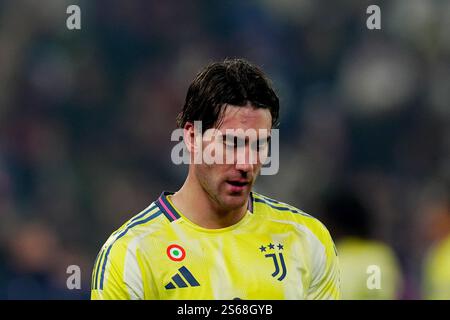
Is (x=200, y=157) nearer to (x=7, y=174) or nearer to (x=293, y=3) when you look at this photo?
(x=7, y=174)

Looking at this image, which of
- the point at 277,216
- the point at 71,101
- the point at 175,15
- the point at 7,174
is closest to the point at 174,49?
the point at 175,15

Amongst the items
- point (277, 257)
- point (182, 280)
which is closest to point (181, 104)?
point (277, 257)

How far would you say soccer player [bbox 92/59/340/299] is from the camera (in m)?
3.58

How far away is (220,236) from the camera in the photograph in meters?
3.81

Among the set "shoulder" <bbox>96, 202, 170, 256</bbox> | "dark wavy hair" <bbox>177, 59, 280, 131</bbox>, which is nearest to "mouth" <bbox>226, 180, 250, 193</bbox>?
"dark wavy hair" <bbox>177, 59, 280, 131</bbox>

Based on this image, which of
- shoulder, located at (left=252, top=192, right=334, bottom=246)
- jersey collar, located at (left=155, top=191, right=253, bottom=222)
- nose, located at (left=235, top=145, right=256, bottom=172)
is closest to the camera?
nose, located at (left=235, top=145, right=256, bottom=172)

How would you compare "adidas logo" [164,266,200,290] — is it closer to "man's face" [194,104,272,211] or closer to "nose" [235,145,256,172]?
"man's face" [194,104,272,211]

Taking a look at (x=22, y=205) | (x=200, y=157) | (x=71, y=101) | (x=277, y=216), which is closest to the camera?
(x=200, y=157)

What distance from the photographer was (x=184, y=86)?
8555mm

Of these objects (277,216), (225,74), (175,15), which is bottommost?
(277,216)

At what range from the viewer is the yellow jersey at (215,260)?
3611mm

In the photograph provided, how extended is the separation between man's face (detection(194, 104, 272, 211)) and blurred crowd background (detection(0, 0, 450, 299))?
3.71 meters
